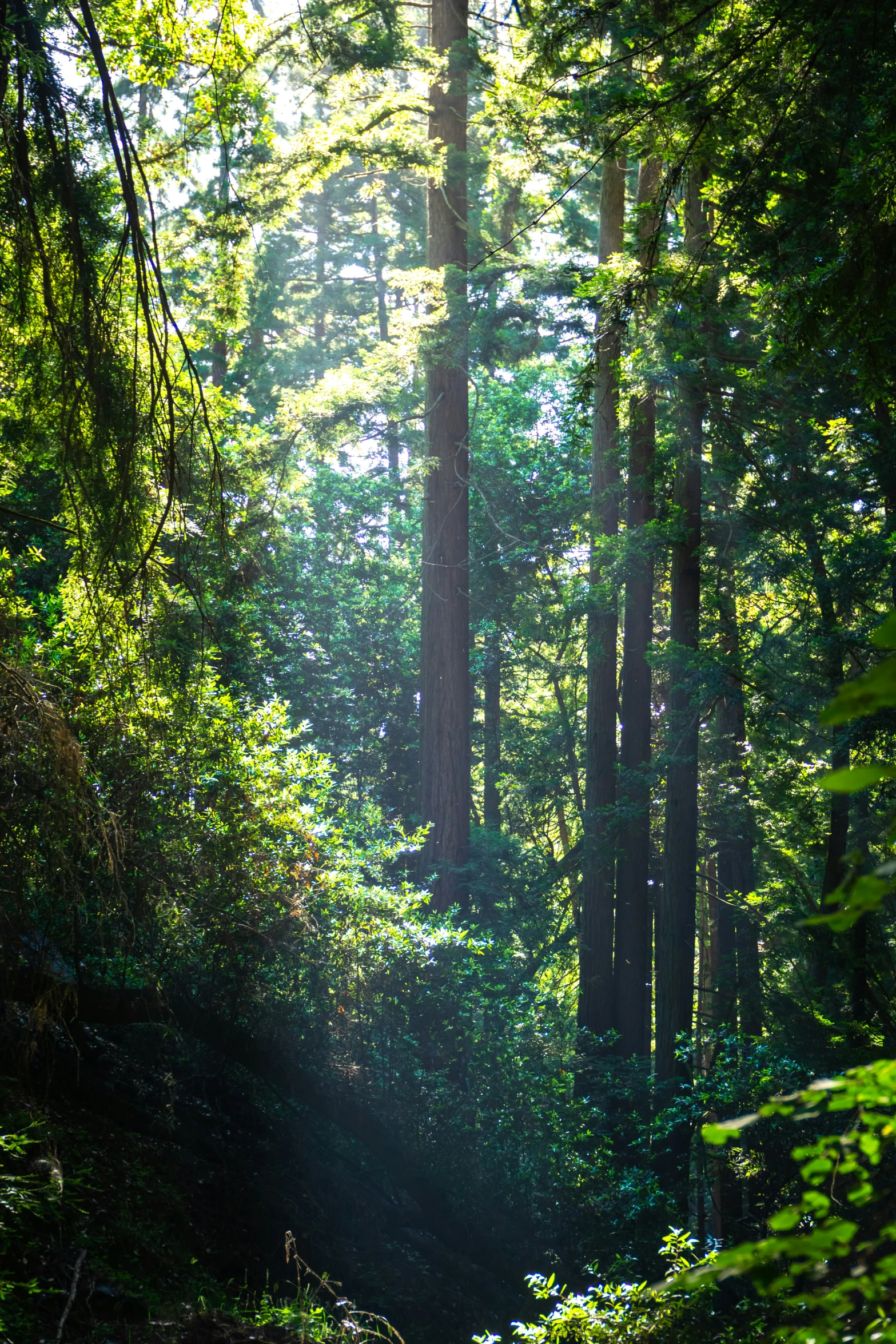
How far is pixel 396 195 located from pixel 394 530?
9.27m

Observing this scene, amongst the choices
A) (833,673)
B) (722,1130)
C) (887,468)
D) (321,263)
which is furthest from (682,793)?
(321,263)

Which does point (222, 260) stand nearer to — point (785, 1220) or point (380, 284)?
point (785, 1220)

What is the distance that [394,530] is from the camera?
19891mm

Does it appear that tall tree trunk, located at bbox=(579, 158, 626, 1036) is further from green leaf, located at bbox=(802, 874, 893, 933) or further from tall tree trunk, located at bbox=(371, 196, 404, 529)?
green leaf, located at bbox=(802, 874, 893, 933)

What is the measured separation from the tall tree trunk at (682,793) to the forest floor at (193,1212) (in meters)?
4.19

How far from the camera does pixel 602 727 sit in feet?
45.6

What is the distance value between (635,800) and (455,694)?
122 inches

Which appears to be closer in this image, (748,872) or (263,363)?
(748,872)

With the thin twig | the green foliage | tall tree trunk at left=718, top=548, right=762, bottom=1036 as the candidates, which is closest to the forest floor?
the thin twig

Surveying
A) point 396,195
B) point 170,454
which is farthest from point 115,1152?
point 396,195

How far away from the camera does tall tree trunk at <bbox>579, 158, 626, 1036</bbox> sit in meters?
13.4

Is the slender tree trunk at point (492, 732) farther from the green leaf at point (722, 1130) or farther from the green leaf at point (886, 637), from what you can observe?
the green leaf at point (886, 637)

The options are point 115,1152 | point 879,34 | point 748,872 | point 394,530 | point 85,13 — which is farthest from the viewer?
point 394,530

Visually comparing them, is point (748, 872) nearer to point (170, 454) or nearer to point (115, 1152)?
point (115, 1152)
